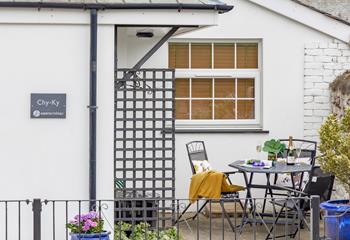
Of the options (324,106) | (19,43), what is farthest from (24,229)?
(324,106)

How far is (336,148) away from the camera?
8.93 meters

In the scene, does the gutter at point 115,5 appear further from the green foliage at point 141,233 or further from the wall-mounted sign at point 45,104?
the green foliage at point 141,233

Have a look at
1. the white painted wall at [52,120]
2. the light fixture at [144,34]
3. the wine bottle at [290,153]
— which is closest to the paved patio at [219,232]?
the wine bottle at [290,153]

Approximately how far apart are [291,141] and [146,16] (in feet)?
13.6

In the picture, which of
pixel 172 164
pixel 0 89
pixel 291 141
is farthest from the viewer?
pixel 291 141

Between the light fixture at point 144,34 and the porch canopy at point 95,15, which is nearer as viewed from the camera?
the porch canopy at point 95,15

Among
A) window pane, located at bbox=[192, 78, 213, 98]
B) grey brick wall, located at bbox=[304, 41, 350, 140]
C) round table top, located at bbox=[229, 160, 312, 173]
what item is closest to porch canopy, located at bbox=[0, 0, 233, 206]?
round table top, located at bbox=[229, 160, 312, 173]

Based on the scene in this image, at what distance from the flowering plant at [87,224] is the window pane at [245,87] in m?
5.21

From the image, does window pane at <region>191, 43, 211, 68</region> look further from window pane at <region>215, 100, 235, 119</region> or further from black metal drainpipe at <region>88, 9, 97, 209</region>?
black metal drainpipe at <region>88, 9, 97, 209</region>

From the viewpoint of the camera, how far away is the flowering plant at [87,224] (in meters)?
7.73

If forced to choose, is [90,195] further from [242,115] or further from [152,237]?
[242,115]

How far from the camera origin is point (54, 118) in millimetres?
8477

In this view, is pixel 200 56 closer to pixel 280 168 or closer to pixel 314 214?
pixel 280 168

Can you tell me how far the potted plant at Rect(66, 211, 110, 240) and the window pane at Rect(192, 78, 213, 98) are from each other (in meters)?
5.03
